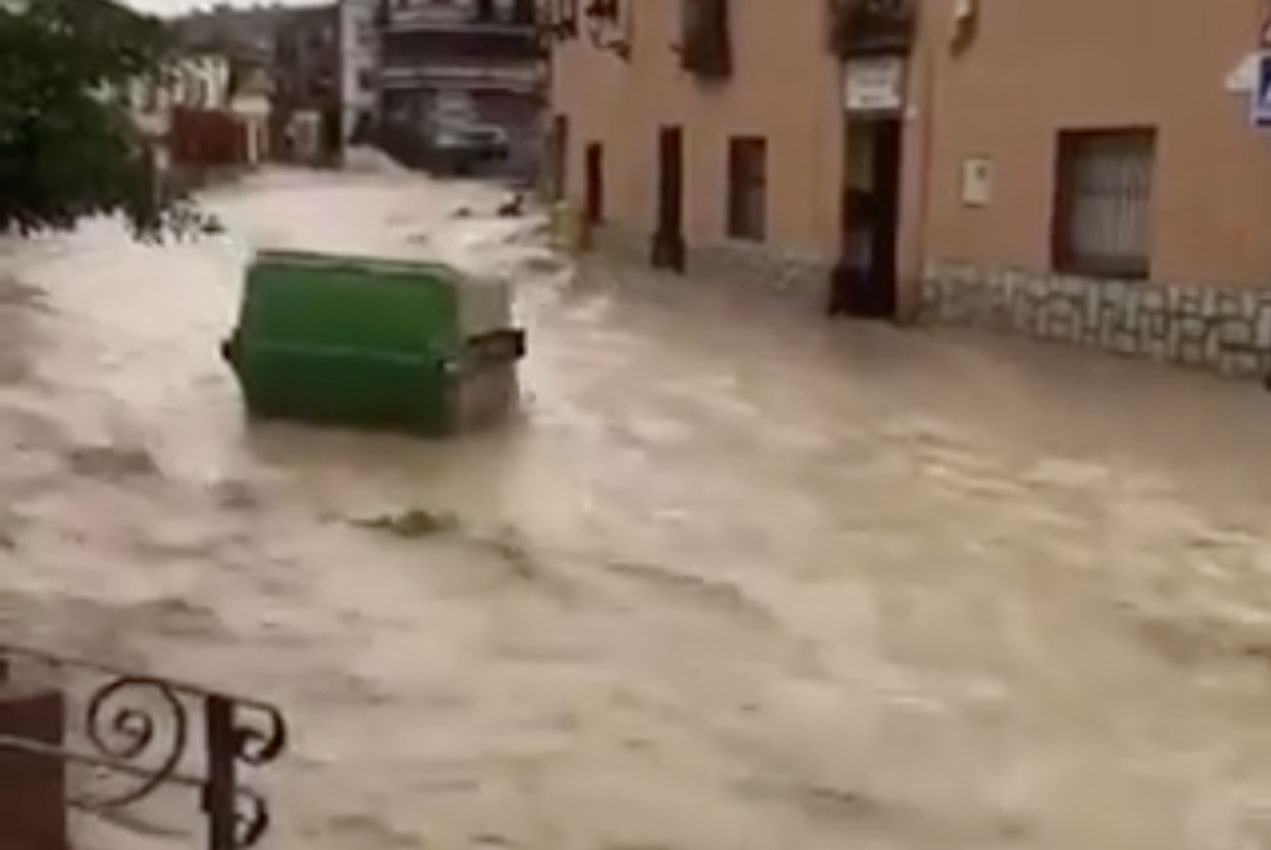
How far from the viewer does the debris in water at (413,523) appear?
35.7 ft

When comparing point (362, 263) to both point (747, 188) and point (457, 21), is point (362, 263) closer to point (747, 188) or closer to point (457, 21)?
point (747, 188)

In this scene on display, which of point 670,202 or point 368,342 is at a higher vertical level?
point 670,202

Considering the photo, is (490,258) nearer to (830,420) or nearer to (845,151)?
(845,151)

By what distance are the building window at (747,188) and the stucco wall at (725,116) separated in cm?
16

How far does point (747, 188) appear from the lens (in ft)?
88.0

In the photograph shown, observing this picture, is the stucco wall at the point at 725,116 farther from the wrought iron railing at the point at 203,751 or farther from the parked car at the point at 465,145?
the parked car at the point at 465,145

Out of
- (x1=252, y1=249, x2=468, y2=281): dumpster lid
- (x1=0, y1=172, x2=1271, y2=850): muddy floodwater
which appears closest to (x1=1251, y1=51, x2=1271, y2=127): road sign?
Result: (x1=0, y1=172, x2=1271, y2=850): muddy floodwater

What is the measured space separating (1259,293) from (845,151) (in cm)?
774

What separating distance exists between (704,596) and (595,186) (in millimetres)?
25910

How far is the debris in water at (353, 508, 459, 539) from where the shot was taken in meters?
10.9

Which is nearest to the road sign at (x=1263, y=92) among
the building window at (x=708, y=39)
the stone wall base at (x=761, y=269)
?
the stone wall base at (x=761, y=269)

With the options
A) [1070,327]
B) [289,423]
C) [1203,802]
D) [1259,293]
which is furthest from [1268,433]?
[1203,802]

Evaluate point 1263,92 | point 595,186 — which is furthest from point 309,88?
point 1263,92

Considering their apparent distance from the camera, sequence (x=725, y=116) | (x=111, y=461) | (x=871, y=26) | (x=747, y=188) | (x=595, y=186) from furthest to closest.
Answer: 1. (x=595, y=186)
2. (x=725, y=116)
3. (x=747, y=188)
4. (x=871, y=26)
5. (x=111, y=461)
